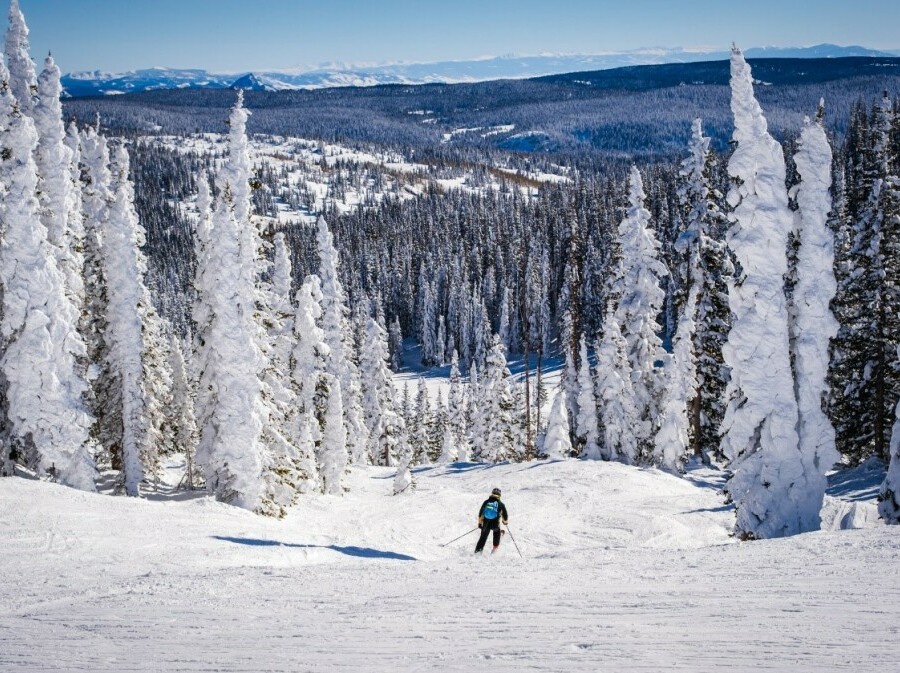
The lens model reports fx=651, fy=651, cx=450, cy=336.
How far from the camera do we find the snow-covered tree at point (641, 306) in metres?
33.1

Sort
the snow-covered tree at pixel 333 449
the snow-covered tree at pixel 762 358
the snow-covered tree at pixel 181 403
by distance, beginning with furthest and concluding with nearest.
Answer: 1. the snow-covered tree at pixel 181 403
2. the snow-covered tree at pixel 333 449
3. the snow-covered tree at pixel 762 358

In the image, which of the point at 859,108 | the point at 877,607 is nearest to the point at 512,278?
the point at 859,108

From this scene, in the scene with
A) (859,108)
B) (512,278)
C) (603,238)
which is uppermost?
(859,108)

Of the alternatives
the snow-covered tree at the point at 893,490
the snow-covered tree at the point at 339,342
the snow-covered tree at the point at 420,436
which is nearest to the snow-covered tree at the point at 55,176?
the snow-covered tree at the point at 339,342

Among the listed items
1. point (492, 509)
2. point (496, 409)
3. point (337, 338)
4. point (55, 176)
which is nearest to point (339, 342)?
point (337, 338)

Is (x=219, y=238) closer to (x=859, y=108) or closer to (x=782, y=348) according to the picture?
(x=782, y=348)

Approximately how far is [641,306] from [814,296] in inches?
737

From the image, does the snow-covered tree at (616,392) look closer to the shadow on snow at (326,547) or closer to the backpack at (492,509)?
the shadow on snow at (326,547)

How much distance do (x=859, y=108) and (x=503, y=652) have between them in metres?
120

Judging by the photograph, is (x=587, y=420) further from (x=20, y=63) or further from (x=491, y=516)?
(x=20, y=63)

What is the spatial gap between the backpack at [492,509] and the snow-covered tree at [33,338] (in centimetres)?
1420

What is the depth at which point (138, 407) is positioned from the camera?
2455 centimetres

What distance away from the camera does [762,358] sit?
606 inches

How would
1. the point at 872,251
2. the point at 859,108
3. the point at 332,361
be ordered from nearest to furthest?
the point at 872,251
the point at 332,361
the point at 859,108
